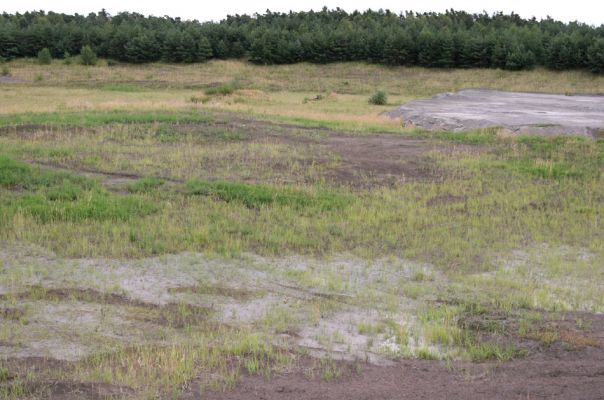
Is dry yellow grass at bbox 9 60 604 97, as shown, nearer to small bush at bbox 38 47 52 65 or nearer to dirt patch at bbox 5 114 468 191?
small bush at bbox 38 47 52 65

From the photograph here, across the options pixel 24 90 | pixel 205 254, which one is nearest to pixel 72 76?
pixel 24 90

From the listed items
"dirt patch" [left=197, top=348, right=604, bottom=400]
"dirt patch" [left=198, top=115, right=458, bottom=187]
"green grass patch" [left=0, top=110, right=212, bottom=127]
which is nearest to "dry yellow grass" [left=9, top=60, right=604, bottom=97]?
"green grass patch" [left=0, top=110, right=212, bottom=127]

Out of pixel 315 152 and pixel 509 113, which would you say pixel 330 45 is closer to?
pixel 509 113

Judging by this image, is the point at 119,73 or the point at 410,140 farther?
the point at 119,73

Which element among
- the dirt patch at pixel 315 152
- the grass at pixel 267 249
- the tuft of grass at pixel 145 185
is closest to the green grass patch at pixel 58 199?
the grass at pixel 267 249

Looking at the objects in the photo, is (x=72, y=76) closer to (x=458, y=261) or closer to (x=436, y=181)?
(x=436, y=181)

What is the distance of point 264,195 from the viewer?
14.1 metres

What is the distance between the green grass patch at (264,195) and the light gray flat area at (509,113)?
12223mm

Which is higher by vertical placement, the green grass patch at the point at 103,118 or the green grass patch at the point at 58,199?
the green grass patch at the point at 103,118

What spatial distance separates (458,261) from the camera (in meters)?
10.8

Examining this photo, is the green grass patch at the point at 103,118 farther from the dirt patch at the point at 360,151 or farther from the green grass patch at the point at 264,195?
the green grass patch at the point at 264,195

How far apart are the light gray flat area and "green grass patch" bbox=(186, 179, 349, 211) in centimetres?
1222

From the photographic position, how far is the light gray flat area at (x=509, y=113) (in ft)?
83.7

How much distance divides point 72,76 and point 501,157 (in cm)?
4425
